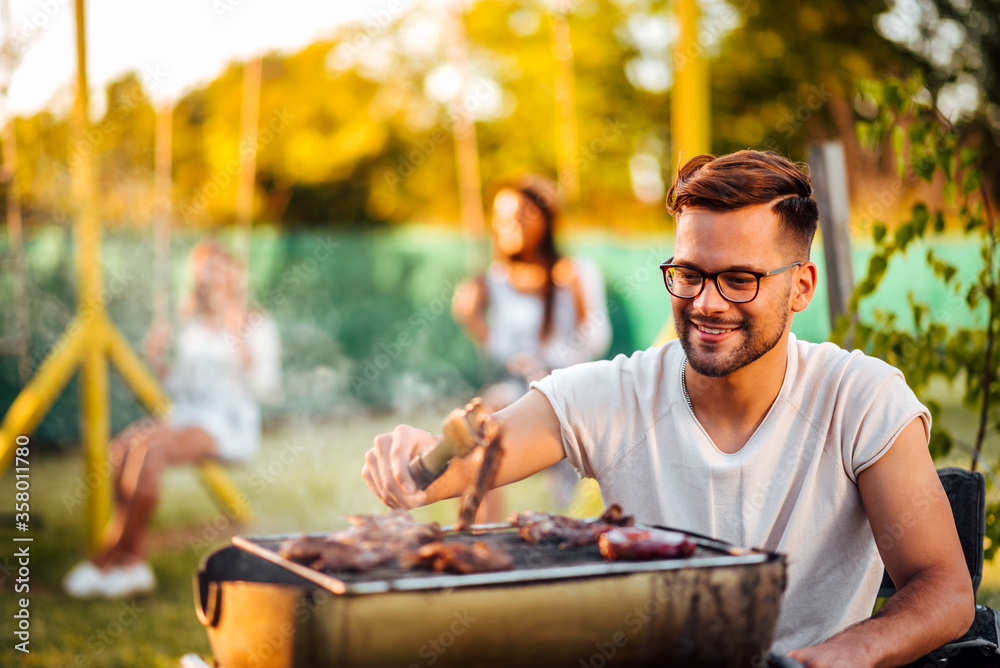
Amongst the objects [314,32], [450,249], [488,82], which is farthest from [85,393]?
[488,82]

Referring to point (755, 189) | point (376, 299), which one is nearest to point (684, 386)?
point (755, 189)

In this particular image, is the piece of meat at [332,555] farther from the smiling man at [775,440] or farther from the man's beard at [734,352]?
the man's beard at [734,352]

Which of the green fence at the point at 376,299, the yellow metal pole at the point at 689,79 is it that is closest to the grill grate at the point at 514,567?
the yellow metal pole at the point at 689,79

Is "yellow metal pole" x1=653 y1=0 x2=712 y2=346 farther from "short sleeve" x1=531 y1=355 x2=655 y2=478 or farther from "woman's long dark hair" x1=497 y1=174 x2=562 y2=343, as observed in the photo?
"short sleeve" x1=531 y1=355 x2=655 y2=478

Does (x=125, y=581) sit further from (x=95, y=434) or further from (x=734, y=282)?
(x=734, y=282)

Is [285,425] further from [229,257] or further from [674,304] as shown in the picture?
[674,304]

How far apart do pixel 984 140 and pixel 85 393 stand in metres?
16.8

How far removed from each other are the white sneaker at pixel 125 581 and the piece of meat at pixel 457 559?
4.25m

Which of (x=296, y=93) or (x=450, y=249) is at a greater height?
(x=296, y=93)

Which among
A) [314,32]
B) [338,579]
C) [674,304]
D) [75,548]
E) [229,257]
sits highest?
[314,32]

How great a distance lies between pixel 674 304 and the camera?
2086 millimetres

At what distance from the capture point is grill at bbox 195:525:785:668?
4.55ft

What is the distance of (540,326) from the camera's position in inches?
233

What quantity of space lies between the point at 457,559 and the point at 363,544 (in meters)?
0.23
